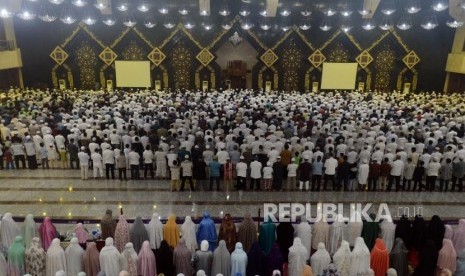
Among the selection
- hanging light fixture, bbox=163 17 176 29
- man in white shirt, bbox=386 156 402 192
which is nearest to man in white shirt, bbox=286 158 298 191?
man in white shirt, bbox=386 156 402 192

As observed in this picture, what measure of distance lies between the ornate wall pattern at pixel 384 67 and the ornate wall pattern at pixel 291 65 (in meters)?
5.19

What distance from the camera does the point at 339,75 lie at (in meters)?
27.5

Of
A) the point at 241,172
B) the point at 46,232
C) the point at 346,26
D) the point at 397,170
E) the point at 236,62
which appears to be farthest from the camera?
the point at 236,62

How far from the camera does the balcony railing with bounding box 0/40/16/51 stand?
24.9 metres

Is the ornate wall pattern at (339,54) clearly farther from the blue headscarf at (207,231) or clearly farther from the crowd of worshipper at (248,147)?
the blue headscarf at (207,231)

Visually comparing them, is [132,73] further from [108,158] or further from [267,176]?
[267,176]

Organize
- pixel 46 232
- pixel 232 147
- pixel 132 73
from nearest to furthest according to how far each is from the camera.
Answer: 1. pixel 46 232
2. pixel 232 147
3. pixel 132 73

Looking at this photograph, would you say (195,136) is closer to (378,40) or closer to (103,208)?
(103,208)

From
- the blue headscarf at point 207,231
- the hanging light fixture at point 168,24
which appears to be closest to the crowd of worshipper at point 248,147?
the blue headscarf at point 207,231

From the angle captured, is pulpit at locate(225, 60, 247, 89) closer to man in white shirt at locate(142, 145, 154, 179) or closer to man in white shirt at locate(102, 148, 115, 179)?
man in white shirt at locate(142, 145, 154, 179)

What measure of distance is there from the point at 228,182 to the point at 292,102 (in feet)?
28.9

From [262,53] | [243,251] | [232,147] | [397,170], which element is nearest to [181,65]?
[262,53]

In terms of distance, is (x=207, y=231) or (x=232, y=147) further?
(x=232, y=147)

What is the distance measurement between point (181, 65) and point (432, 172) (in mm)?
19320
